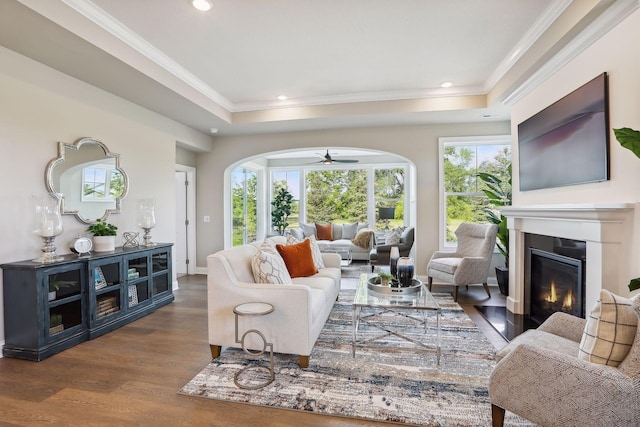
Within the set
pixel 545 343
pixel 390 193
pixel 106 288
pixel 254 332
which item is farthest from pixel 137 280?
pixel 390 193

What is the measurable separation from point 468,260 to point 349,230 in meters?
4.06

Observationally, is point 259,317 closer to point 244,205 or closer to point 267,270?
point 267,270

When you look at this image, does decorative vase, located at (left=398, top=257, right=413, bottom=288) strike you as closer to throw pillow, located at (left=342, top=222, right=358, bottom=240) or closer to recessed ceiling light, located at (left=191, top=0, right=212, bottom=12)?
recessed ceiling light, located at (left=191, top=0, right=212, bottom=12)

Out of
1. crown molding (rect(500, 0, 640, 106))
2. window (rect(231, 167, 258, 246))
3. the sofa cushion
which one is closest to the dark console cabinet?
window (rect(231, 167, 258, 246))

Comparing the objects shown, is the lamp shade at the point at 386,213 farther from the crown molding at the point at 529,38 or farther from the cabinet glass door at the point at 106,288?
the cabinet glass door at the point at 106,288

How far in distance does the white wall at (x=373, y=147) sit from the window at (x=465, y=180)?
216mm

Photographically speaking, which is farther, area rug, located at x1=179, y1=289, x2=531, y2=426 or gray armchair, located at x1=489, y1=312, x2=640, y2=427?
area rug, located at x1=179, y1=289, x2=531, y2=426

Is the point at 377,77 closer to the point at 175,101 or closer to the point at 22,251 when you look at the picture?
the point at 175,101

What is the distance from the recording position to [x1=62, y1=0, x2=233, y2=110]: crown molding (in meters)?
2.46

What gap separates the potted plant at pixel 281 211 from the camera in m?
8.45

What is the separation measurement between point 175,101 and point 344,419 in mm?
3904

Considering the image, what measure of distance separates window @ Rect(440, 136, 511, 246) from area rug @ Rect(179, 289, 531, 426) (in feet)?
8.32

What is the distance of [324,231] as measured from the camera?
25.9 feet

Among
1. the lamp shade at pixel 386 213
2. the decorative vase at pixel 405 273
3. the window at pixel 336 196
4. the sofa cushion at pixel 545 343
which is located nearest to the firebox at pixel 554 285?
the sofa cushion at pixel 545 343
